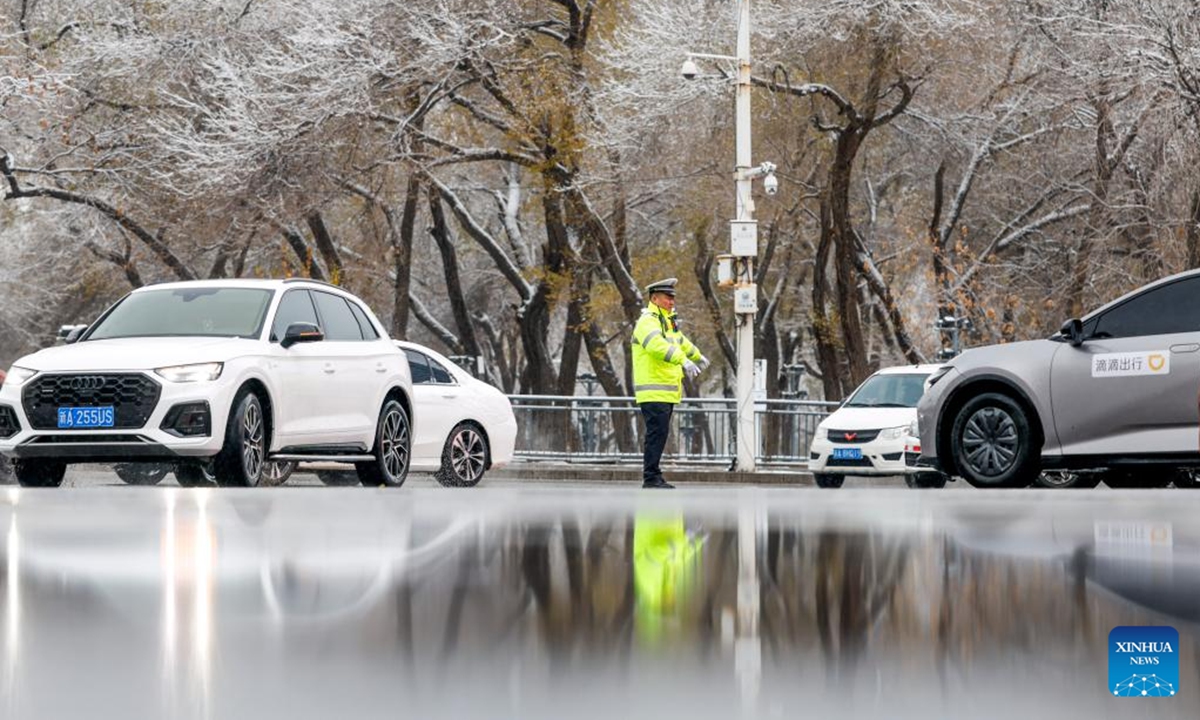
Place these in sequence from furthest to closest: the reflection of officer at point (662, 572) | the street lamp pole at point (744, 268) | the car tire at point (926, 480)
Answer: the street lamp pole at point (744, 268), the car tire at point (926, 480), the reflection of officer at point (662, 572)

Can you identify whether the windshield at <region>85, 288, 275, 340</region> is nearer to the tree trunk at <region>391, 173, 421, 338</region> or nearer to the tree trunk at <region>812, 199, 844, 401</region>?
the tree trunk at <region>391, 173, 421, 338</region>

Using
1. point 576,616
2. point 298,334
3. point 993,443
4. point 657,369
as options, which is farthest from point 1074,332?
point 576,616

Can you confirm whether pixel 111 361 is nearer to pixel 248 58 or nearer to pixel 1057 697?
pixel 1057 697

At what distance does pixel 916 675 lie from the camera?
12.9ft

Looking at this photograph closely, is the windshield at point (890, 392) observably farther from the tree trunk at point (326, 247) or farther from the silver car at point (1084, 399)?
the tree trunk at point (326, 247)

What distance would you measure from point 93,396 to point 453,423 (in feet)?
18.9

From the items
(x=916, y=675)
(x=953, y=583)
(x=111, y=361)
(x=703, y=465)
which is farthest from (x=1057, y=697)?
(x=703, y=465)

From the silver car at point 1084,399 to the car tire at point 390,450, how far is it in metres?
4.50

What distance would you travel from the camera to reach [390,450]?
15.6 metres

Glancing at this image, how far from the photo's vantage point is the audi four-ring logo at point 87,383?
13.3m

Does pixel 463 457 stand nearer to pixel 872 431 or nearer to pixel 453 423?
pixel 453 423

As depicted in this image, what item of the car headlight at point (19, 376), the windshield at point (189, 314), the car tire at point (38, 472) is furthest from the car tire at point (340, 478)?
the car headlight at point (19, 376)

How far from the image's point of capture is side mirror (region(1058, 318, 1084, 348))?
541 inches

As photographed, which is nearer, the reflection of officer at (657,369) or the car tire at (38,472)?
the car tire at (38,472)
